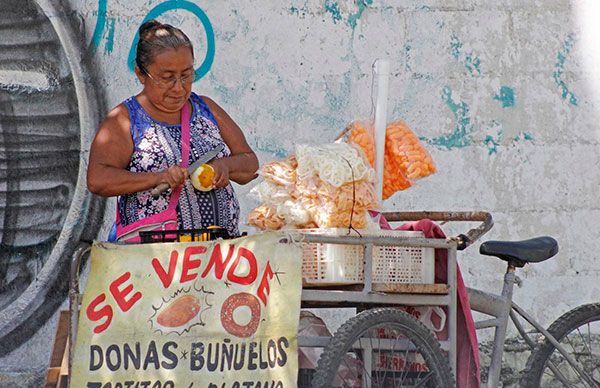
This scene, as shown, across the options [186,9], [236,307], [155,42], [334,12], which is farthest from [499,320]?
[186,9]

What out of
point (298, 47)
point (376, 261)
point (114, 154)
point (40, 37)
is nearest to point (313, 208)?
point (376, 261)

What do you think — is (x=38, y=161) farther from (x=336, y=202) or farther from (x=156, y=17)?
(x=336, y=202)

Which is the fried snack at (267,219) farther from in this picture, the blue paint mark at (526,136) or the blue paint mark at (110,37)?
the blue paint mark at (526,136)

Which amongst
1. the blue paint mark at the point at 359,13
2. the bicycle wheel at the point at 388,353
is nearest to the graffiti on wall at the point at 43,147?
the blue paint mark at the point at 359,13

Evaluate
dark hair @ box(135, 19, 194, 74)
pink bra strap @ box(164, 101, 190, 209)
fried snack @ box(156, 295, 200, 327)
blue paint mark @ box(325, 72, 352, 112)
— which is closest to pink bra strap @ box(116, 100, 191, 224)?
pink bra strap @ box(164, 101, 190, 209)

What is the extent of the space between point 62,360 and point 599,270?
9.81 feet

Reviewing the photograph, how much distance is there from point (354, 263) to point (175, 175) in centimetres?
72

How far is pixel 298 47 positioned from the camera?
594 cm

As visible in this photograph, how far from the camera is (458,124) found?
6031 mm

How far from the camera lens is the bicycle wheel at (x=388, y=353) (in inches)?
162

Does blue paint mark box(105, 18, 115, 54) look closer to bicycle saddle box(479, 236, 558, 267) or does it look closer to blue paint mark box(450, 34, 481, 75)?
blue paint mark box(450, 34, 481, 75)

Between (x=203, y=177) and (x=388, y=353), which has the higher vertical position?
(x=203, y=177)

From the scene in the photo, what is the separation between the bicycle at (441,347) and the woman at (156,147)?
74 cm

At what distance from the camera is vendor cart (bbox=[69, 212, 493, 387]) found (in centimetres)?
404
